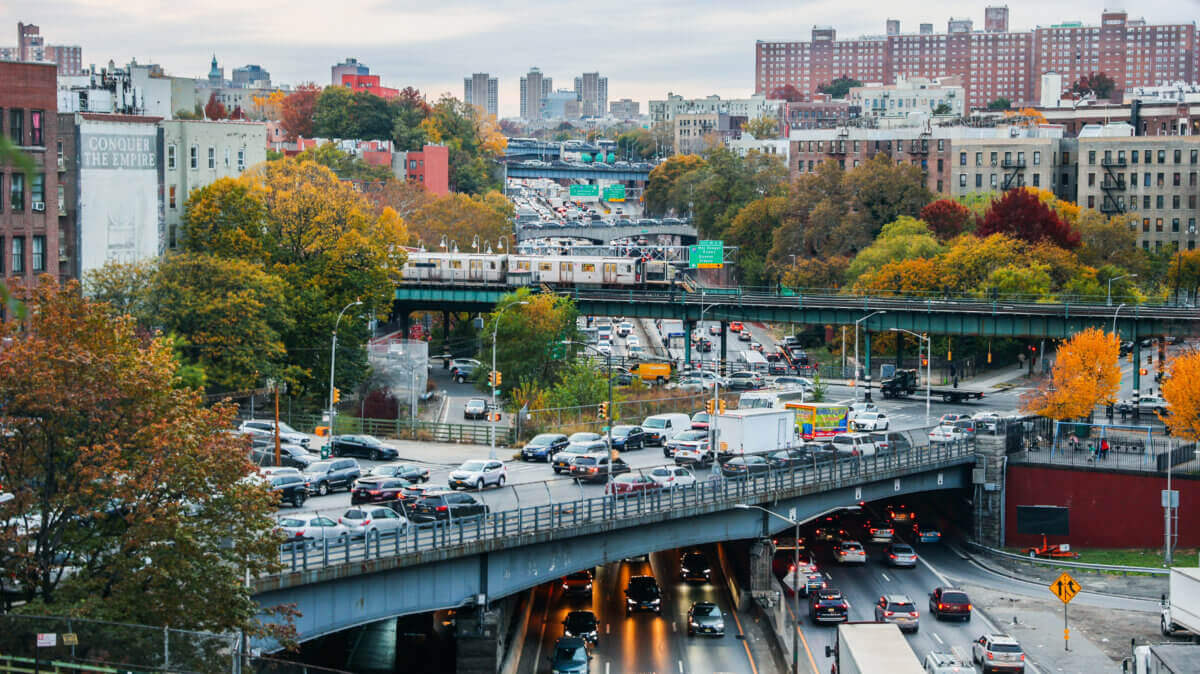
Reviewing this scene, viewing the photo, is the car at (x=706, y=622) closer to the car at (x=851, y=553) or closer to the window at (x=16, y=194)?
the car at (x=851, y=553)

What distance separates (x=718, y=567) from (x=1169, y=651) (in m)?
28.7

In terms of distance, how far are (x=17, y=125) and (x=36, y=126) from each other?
3.63ft

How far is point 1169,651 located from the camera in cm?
3872

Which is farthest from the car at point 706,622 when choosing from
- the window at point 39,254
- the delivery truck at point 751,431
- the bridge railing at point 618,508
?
the window at point 39,254

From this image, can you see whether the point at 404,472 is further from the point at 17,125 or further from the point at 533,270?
the point at 533,270

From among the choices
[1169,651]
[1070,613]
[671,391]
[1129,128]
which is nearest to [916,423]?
[671,391]

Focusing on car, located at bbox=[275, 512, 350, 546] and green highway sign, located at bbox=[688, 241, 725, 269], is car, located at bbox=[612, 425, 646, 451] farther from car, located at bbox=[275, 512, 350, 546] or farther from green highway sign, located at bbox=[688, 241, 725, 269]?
green highway sign, located at bbox=[688, 241, 725, 269]

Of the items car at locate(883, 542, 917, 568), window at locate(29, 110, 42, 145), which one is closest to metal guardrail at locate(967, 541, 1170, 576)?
car at locate(883, 542, 917, 568)

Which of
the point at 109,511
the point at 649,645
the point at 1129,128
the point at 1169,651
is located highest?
the point at 1129,128

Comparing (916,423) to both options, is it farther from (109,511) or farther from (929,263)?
(109,511)

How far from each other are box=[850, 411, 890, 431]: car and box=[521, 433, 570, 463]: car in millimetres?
18280

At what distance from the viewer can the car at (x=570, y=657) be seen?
1884 inches

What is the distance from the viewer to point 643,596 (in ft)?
189

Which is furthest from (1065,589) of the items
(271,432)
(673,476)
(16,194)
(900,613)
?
(16,194)
